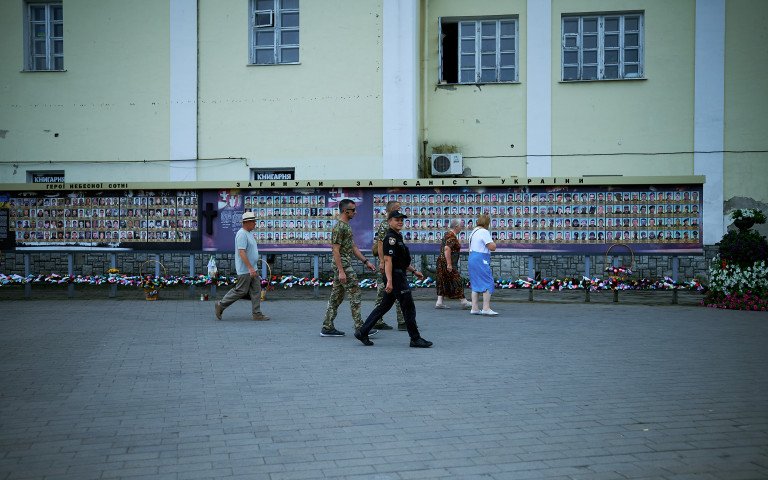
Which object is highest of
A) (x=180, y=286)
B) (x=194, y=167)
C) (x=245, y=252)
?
(x=194, y=167)

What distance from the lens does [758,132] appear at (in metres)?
18.9

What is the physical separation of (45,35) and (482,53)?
11.9m

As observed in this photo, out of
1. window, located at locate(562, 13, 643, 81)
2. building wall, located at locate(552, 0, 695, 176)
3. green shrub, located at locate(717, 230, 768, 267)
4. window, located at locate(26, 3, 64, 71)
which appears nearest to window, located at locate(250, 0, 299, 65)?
window, located at locate(26, 3, 64, 71)

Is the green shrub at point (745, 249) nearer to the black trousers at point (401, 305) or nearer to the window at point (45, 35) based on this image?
the black trousers at point (401, 305)

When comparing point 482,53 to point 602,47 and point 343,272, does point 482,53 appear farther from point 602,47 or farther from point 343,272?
point 343,272

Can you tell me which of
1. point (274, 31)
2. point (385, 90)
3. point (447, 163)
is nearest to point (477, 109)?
point (447, 163)

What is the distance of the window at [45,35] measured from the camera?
20.7m

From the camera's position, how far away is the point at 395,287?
31.6 ft

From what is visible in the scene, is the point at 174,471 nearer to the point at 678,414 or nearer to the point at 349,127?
the point at 678,414

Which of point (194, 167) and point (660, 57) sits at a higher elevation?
point (660, 57)

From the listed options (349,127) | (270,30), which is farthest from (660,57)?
(270,30)

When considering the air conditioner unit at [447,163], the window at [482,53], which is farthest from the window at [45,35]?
the air conditioner unit at [447,163]

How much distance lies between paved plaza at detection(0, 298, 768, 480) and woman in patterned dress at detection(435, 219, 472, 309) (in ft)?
8.48

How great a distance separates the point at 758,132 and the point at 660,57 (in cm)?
306
